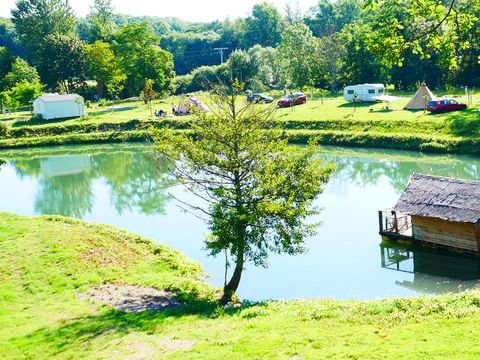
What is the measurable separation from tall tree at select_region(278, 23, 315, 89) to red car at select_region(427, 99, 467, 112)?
2129cm

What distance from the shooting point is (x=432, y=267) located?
23.0 meters

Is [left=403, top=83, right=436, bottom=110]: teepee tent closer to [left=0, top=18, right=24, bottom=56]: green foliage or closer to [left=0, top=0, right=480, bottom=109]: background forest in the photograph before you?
[left=0, top=0, right=480, bottom=109]: background forest

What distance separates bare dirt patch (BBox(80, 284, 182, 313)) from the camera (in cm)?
1800

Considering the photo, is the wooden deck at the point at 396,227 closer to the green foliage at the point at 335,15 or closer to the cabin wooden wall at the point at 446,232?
the cabin wooden wall at the point at 446,232

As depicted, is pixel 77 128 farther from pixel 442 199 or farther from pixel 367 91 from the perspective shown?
pixel 442 199

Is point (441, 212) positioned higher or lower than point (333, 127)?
lower

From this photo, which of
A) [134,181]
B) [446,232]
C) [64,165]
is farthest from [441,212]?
[64,165]

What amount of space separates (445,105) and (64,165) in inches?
1373

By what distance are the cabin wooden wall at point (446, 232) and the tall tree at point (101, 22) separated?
266ft

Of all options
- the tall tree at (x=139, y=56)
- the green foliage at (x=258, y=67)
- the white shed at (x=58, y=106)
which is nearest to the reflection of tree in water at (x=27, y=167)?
the white shed at (x=58, y=106)

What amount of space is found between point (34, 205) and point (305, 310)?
90.2 ft

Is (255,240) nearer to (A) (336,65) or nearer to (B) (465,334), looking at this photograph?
(B) (465,334)

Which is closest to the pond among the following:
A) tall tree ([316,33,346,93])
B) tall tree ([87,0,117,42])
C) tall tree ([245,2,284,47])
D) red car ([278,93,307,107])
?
red car ([278,93,307,107])

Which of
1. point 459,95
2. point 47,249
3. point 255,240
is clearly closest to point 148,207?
point 47,249
